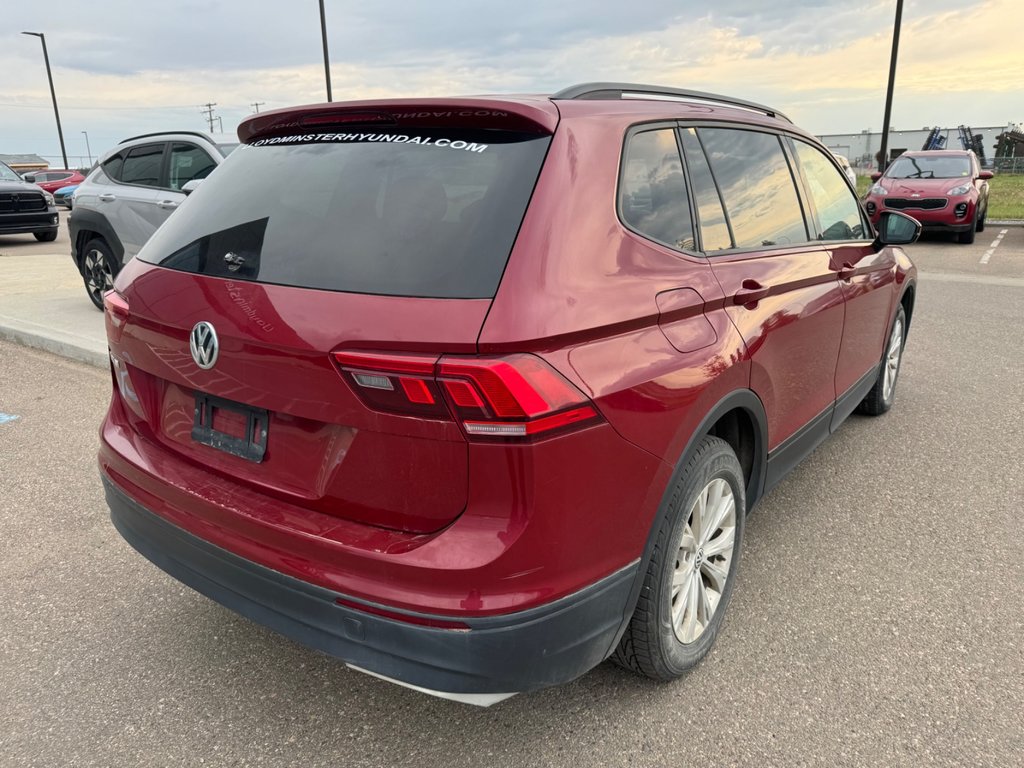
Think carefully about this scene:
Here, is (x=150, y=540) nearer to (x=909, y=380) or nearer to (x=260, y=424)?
(x=260, y=424)

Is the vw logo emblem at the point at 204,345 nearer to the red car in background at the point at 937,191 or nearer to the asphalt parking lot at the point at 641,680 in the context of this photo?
the asphalt parking lot at the point at 641,680

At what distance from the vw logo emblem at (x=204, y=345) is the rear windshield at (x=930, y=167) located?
51.5 ft

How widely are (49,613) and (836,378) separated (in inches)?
134

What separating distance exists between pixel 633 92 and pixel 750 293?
0.76 m

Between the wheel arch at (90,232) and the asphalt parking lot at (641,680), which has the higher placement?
the wheel arch at (90,232)

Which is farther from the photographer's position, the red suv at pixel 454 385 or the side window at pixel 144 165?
the side window at pixel 144 165

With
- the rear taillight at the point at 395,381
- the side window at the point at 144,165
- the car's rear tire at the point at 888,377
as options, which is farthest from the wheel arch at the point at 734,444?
the side window at the point at 144,165

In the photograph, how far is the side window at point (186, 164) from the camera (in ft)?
24.8

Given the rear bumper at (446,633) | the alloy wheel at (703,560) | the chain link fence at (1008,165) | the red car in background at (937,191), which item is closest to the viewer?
the rear bumper at (446,633)

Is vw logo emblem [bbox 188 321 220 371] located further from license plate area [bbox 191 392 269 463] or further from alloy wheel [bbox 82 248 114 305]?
alloy wheel [bbox 82 248 114 305]

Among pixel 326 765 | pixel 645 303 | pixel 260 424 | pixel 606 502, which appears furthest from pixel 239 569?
pixel 645 303

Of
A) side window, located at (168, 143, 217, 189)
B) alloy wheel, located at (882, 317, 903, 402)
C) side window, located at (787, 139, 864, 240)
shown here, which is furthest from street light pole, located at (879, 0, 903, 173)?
side window, located at (787, 139, 864, 240)

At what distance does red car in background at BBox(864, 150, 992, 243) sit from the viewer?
13.9 m

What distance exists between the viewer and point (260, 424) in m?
2.08
